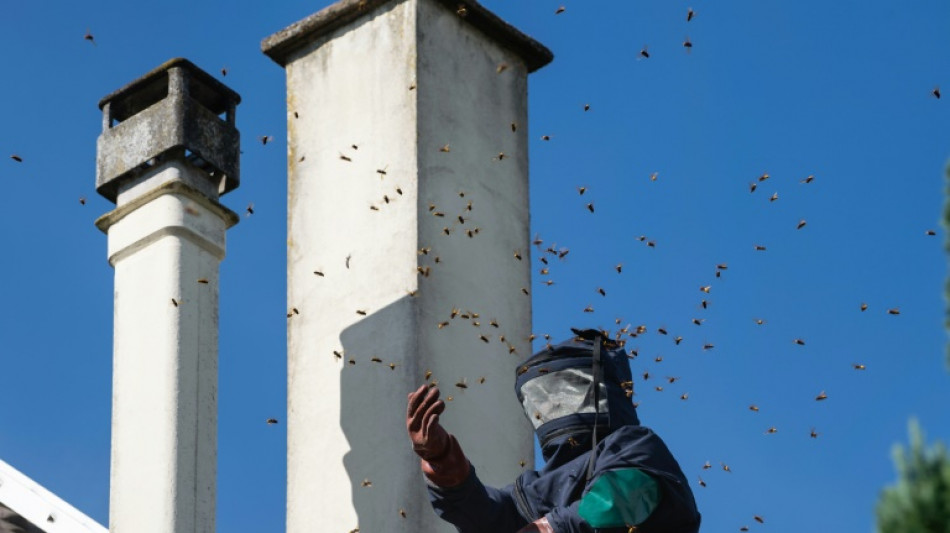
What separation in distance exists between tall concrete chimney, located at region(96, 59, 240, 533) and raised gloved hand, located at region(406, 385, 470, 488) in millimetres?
2093

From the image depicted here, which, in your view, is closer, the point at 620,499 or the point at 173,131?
the point at 620,499

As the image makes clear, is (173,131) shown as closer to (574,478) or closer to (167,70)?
(167,70)

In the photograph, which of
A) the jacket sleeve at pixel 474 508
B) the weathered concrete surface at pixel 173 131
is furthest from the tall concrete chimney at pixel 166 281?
the jacket sleeve at pixel 474 508

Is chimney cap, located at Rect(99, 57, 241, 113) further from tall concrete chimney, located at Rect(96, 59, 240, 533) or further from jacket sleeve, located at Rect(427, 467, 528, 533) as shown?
jacket sleeve, located at Rect(427, 467, 528, 533)

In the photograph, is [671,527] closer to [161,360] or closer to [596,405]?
[596,405]

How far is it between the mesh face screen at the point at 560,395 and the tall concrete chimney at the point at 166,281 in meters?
2.25

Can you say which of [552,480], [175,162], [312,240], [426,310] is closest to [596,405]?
[552,480]

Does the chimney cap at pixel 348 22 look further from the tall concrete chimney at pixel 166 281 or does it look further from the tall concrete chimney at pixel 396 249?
the tall concrete chimney at pixel 166 281

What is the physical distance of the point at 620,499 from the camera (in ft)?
27.7

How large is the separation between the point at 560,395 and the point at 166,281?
9.31ft

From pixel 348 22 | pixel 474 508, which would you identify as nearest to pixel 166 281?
A: pixel 348 22

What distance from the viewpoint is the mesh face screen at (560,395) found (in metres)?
9.00

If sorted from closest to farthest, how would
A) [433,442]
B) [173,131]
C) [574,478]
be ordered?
[433,442] → [574,478] → [173,131]

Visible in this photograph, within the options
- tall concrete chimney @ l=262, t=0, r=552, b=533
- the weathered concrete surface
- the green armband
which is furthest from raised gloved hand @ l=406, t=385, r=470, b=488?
the weathered concrete surface
